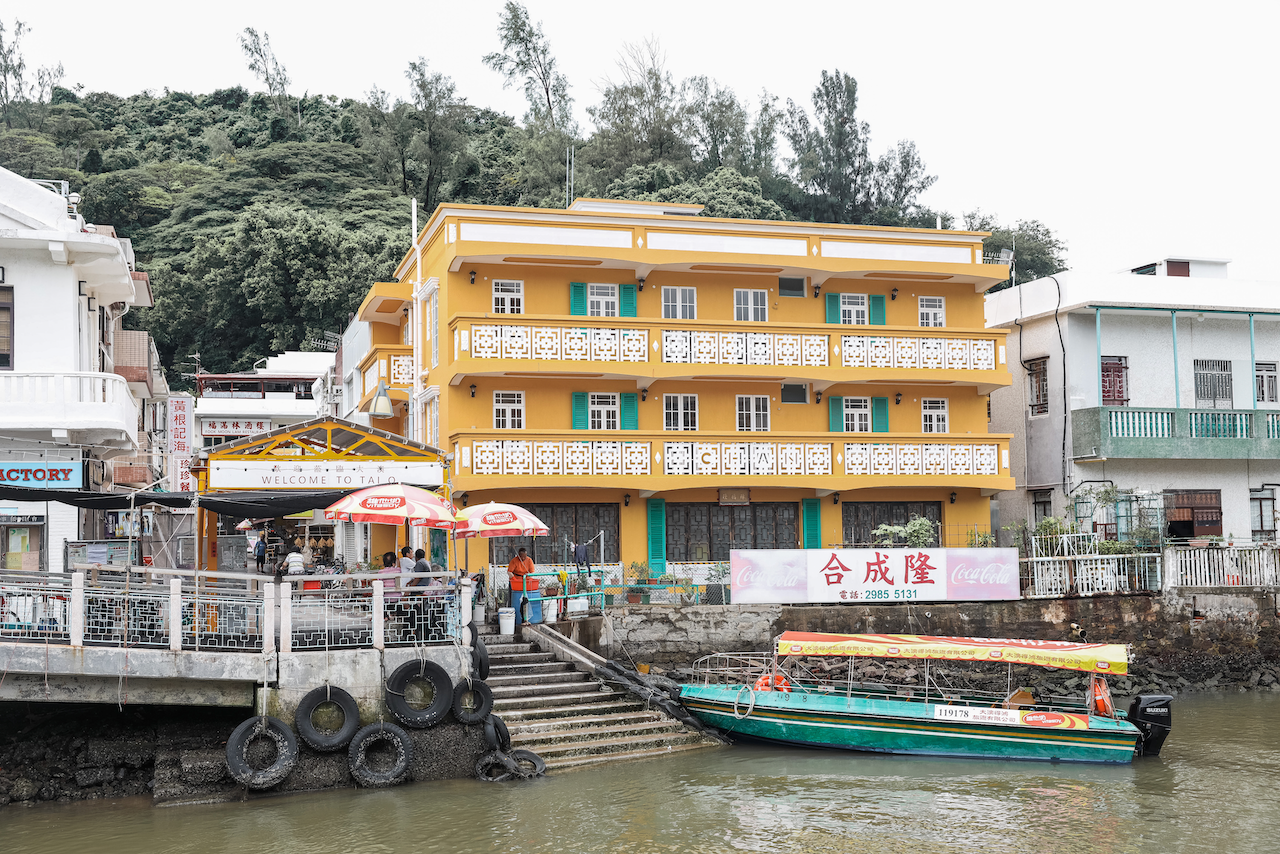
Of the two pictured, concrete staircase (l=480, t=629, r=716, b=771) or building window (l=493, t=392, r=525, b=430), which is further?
building window (l=493, t=392, r=525, b=430)

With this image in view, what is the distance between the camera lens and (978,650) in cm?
2066

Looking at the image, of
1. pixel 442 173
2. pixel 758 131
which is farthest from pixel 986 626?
pixel 442 173

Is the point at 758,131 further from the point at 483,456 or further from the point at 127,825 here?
the point at 127,825

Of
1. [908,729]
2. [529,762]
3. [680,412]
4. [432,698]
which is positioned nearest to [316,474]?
[432,698]

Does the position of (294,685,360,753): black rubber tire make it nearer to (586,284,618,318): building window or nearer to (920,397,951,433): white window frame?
(586,284,618,318): building window

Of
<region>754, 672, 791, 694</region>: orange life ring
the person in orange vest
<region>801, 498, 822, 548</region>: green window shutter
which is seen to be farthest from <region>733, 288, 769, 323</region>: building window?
<region>754, 672, 791, 694</region>: orange life ring

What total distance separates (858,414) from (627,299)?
720 cm

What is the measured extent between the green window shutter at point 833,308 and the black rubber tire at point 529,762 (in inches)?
711

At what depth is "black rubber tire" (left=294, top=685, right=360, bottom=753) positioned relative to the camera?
17.4 m

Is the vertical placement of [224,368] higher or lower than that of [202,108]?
lower

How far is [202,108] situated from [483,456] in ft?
215

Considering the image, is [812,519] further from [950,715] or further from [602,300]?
[950,715]

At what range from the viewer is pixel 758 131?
66.8 metres

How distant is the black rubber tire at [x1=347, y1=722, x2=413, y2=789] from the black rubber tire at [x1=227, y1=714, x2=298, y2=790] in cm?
86
